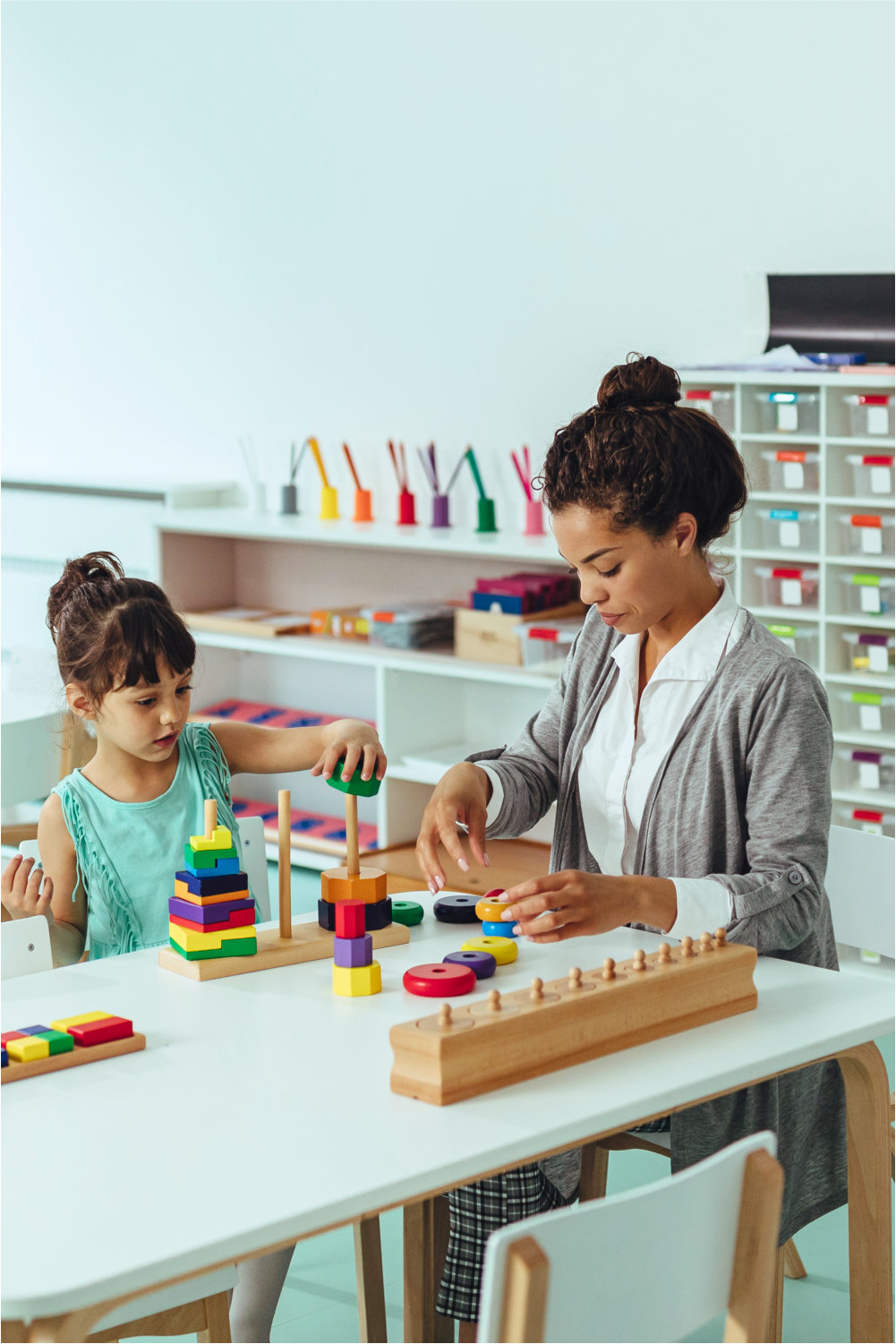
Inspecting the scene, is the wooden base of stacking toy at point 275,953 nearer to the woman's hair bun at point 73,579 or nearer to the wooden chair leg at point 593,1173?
the wooden chair leg at point 593,1173

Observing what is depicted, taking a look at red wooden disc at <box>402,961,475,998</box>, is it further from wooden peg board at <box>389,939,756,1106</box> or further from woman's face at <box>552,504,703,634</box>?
woman's face at <box>552,504,703,634</box>

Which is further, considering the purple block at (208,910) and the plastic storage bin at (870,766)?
the plastic storage bin at (870,766)

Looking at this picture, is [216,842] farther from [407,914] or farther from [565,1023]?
[565,1023]

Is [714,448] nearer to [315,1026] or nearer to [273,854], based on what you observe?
[315,1026]

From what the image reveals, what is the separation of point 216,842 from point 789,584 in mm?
2207

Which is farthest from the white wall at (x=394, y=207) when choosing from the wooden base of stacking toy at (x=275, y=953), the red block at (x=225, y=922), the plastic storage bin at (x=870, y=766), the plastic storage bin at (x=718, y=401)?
the red block at (x=225, y=922)

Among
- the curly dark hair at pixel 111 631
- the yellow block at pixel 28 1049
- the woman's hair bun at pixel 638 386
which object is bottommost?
the yellow block at pixel 28 1049

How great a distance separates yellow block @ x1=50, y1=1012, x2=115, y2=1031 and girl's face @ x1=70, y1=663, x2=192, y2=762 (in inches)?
23.0

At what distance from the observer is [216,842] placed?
167 cm

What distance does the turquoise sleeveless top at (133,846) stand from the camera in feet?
6.45

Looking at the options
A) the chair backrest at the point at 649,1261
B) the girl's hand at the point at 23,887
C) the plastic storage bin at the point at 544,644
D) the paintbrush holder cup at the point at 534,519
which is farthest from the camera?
the paintbrush holder cup at the point at 534,519

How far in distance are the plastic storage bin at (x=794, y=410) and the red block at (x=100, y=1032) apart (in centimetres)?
252

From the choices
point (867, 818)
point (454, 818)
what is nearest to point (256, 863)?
point (454, 818)

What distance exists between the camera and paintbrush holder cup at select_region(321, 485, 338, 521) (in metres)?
4.71
